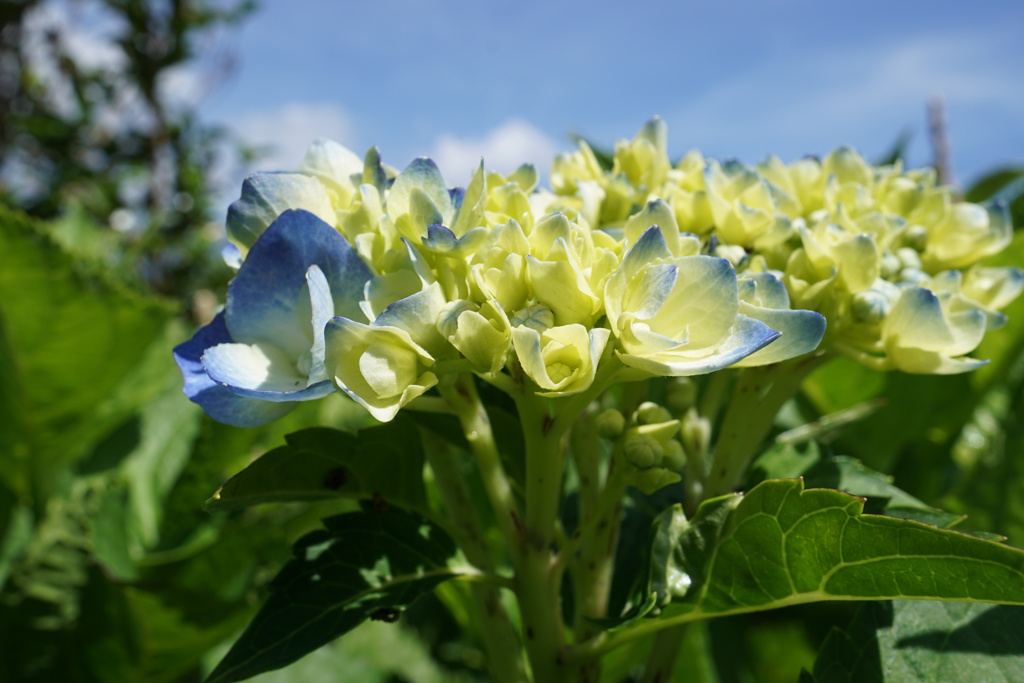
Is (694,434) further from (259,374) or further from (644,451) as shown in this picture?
(259,374)

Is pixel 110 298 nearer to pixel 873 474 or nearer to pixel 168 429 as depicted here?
pixel 168 429

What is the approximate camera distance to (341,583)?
0.60 m

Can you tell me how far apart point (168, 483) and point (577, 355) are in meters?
1.23

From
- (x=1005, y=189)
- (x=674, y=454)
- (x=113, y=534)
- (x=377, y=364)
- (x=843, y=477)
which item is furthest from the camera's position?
(x=1005, y=189)

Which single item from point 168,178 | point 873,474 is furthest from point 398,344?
point 168,178

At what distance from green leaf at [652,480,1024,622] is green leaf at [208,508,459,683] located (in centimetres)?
18

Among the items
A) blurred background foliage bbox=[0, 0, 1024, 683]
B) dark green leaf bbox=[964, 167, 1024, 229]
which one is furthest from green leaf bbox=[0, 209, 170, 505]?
dark green leaf bbox=[964, 167, 1024, 229]

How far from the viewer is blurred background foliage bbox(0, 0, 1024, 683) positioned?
1132mm

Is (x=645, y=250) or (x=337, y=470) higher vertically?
(x=645, y=250)

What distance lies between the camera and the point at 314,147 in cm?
63

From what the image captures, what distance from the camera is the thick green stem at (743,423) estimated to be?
707 millimetres

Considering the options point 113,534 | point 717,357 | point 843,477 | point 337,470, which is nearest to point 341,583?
point 337,470

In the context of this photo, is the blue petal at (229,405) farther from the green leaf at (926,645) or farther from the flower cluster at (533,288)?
the green leaf at (926,645)

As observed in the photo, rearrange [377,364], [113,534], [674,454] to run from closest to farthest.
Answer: [377,364]
[674,454]
[113,534]
